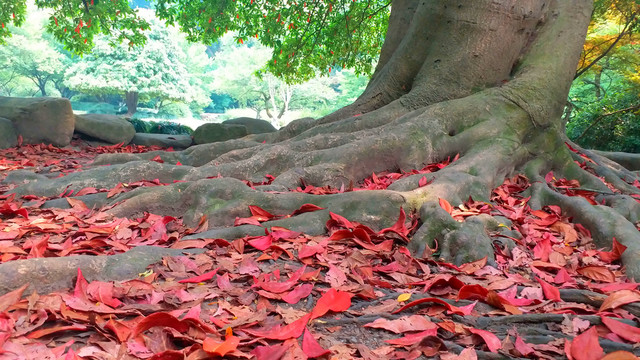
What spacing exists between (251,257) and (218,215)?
25.4 inches

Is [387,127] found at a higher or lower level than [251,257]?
higher

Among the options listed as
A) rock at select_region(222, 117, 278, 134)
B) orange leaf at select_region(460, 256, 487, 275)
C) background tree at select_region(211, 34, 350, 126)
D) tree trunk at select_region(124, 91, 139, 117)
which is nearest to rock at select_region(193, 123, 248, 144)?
rock at select_region(222, 117, 278, 134)

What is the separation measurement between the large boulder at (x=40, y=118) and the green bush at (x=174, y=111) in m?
26.4

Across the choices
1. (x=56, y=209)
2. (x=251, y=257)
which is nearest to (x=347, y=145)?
(x=251, y=257)

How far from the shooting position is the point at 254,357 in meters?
1.43

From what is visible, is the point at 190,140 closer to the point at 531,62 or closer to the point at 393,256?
the point at 531,62

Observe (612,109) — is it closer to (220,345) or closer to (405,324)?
(405,324)

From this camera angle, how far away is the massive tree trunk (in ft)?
9.09

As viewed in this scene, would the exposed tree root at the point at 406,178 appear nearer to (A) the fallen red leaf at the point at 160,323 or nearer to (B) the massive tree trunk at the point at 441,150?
(B) the massive tree trunk at the point at 441,150

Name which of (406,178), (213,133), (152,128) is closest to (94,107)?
(152,128)

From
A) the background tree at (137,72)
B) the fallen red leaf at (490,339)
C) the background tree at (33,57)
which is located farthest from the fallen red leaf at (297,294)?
the background tree at (33,57)

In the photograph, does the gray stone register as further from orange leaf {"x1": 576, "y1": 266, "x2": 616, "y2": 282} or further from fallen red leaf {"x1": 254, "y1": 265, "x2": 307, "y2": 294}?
orange leaf {"x1": 576, "y1": 266, "x2": 616, "y2": 282}

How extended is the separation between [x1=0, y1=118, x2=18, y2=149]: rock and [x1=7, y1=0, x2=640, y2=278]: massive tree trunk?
4.14 meters

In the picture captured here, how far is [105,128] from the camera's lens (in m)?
9.60
